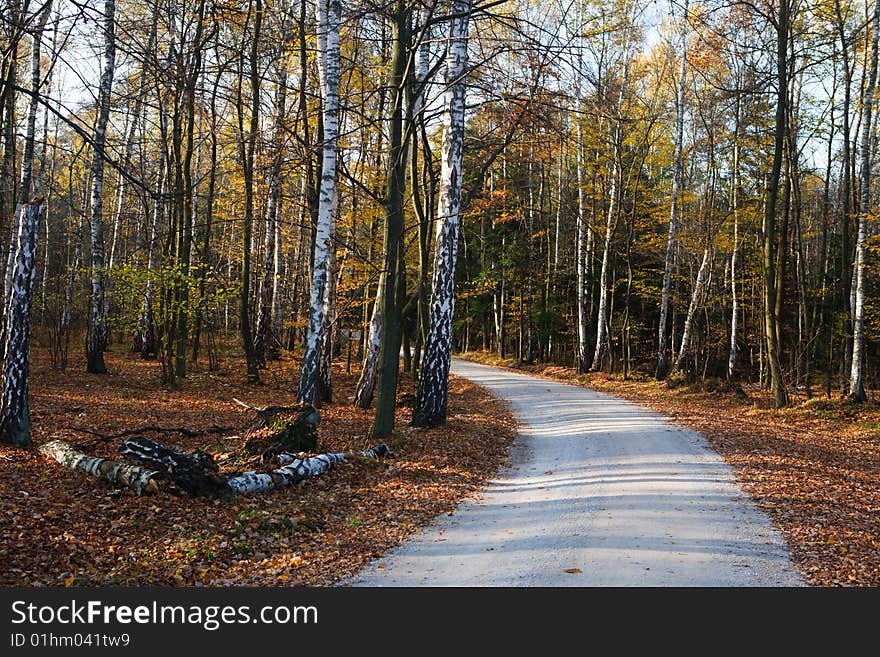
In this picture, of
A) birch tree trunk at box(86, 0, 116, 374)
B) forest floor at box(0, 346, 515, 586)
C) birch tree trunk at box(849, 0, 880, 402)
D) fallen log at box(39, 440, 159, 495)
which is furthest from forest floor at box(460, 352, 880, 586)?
birch tree trunk at box(86, 0, 116, 374)

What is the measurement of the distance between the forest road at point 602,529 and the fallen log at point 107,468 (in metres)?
3.11

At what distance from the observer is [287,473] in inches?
324

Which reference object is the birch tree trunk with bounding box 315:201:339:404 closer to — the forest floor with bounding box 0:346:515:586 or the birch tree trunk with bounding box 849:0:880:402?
the forest floor with bounding box 0:346:515:586

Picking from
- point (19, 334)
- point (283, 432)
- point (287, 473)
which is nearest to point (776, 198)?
point (283, 432)

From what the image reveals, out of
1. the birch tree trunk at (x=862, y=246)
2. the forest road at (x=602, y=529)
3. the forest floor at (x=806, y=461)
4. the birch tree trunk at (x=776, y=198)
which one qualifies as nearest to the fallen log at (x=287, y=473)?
the forest road at (x=602, y=529)

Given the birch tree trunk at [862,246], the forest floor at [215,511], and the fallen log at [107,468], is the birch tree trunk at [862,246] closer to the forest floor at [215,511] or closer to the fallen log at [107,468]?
the forest floor at [215,511]

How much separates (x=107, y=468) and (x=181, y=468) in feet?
3.25

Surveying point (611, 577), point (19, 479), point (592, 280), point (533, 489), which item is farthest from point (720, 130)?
point (19, 479)

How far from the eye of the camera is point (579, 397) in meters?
18.8

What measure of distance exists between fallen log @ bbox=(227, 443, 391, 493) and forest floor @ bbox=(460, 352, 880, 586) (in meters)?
5.58

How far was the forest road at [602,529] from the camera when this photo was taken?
546 centimetres

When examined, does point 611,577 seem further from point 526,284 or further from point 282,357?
point 526,284

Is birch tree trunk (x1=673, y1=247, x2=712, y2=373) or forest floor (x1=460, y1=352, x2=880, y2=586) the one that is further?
birch tree trunk (x1=673, y1=247, x2=712, y2=373)

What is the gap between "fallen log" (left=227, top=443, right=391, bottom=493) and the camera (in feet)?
25.3
